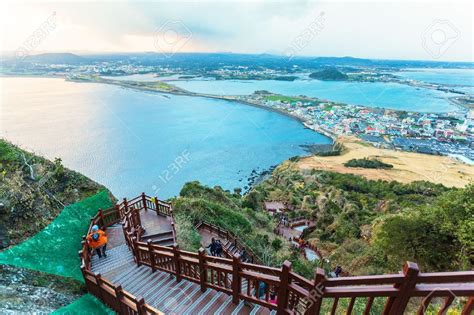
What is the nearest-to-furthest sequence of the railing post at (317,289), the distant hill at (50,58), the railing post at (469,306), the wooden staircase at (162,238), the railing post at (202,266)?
the railing post at (469,306), the railing post at (317,289), the railing post at (202,266), the wooden staircase at (162,238), the distant hill at (50,58)

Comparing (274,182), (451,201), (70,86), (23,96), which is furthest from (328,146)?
(70,86)

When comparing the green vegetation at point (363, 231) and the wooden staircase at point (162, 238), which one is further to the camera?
the green vegetation at point (363, 231)

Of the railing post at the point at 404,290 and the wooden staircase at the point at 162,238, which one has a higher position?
the railing post at the point at 404,290

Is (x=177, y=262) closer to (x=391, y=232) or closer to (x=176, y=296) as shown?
(x=176, y=296)

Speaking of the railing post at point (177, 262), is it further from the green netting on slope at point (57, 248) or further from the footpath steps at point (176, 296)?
the green netting on slope at point (57, 248)

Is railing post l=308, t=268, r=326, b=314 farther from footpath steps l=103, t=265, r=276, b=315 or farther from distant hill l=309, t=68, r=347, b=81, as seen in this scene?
distant hill l=309, t=68, r=347, b=81

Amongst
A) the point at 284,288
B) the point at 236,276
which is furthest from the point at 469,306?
the point at 236,276

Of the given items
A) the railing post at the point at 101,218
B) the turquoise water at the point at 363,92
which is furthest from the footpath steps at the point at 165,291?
the turquoise water at the point at 363,92
